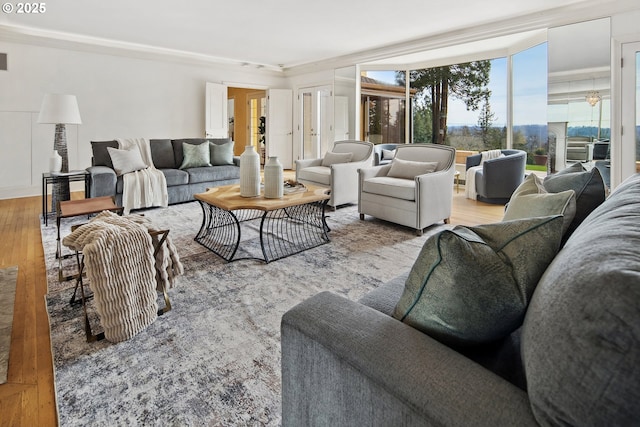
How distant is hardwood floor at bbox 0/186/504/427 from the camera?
58.1 inches

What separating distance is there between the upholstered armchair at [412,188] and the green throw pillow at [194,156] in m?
2.58

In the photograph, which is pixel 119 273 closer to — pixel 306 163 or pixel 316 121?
pixel 306 163

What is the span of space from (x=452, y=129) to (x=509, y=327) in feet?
25.0

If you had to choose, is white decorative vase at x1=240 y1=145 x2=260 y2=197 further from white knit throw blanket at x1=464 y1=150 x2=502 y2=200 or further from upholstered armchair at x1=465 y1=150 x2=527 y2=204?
white knit throw blanket at x1=464 y1=150 x2=502 y2=200

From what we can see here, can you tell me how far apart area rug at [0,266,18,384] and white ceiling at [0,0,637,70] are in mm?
3280

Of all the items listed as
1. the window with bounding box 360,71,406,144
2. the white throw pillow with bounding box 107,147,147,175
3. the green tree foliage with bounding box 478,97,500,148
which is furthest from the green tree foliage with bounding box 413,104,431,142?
the white throw pillow with bounding box 107,147,147,175

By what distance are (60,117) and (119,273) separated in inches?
134

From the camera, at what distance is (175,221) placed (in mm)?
Answer: 4281

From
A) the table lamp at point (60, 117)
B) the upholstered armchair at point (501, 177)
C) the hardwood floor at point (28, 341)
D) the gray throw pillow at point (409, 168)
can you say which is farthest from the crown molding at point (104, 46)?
the upholstered armchair at point (501, 177)

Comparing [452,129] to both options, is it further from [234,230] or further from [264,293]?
[264,293]

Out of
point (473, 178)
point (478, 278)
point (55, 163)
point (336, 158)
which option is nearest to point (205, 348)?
point (478, 278)

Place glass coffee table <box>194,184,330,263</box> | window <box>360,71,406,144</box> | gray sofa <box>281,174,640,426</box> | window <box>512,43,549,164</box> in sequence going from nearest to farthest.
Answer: gray sofa <box>281,174,640,426</box>
glass coffee table <box>194,184,330,263</box>
window <box>512,43,549,164</box>
window <box>360,71,406,144</box>

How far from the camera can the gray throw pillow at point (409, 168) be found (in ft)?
13.4

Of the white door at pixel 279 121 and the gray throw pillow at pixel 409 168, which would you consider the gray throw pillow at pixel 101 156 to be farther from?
the white door at pixel 279 121
